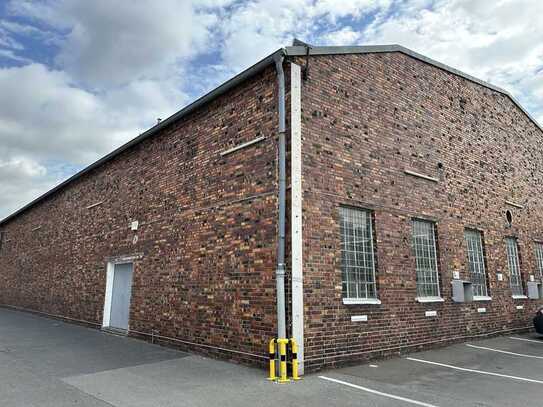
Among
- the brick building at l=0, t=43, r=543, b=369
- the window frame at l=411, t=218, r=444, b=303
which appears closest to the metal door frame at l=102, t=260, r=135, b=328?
the brick building at l=0, t=43, r=543, b=369

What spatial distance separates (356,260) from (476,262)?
5.10m

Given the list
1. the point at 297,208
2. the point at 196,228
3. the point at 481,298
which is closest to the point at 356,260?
the point at 297,208

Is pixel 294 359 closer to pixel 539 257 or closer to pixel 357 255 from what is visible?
pixel 357 255

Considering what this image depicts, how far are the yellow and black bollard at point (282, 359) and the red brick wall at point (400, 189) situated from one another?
558 millimetres

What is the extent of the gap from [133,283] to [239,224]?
15.9 ft

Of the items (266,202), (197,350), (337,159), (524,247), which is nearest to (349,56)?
(337,159)

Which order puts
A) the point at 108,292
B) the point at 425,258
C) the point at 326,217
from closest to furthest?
the point at 326,217 → the point at 425,258 → the point at 108,292

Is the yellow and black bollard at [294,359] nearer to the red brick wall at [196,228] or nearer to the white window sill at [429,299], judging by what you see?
the red brick wall at [196,228]

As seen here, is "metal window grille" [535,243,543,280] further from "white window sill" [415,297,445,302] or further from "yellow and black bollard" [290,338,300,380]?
"yellow and black bollard" [290,338,300,380]

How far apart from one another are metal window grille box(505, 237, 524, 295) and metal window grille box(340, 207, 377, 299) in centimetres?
663

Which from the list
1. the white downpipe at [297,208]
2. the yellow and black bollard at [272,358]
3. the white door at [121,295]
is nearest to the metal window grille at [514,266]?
the white downpipe at [297,208]

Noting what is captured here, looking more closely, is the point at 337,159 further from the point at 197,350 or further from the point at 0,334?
the point at 0,334

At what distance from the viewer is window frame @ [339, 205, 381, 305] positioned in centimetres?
794

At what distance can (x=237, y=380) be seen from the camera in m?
6.39
